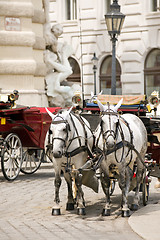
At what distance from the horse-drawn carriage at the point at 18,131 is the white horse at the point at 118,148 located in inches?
152

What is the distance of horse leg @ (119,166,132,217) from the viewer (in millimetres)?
9620

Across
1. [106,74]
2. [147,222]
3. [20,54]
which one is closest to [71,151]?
[147,222]

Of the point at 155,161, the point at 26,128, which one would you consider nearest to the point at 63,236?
the point at 155,161

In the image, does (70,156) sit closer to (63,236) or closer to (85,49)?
(63,236)

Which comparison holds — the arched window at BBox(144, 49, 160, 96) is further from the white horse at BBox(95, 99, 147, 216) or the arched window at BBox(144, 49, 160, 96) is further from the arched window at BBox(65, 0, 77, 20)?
the white horse at BBox(95, 99, 147, 216)

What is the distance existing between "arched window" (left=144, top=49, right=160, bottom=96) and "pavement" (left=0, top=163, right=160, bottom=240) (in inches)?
916

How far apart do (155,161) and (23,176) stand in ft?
14.2

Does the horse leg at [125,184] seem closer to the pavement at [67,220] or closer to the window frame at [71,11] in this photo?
the pavement at [67,220]

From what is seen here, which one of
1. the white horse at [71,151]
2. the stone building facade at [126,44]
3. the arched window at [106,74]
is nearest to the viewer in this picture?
the white horse at [71,151]

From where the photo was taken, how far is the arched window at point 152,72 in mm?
35188

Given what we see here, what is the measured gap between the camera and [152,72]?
3538 cm

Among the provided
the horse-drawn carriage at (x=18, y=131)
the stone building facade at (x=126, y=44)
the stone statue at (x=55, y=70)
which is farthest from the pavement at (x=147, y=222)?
the stone building facade at (x=126, y=44)

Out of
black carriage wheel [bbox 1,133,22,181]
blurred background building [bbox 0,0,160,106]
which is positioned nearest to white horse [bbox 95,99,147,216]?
black carriage wheel [bbox 1,133,22,181]

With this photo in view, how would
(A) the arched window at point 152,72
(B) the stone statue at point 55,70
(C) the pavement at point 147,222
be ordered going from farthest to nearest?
(A) the arched window at point 152,72 < (B) the stone statue at point 55,70 < (C) the pavement at point 147,222
